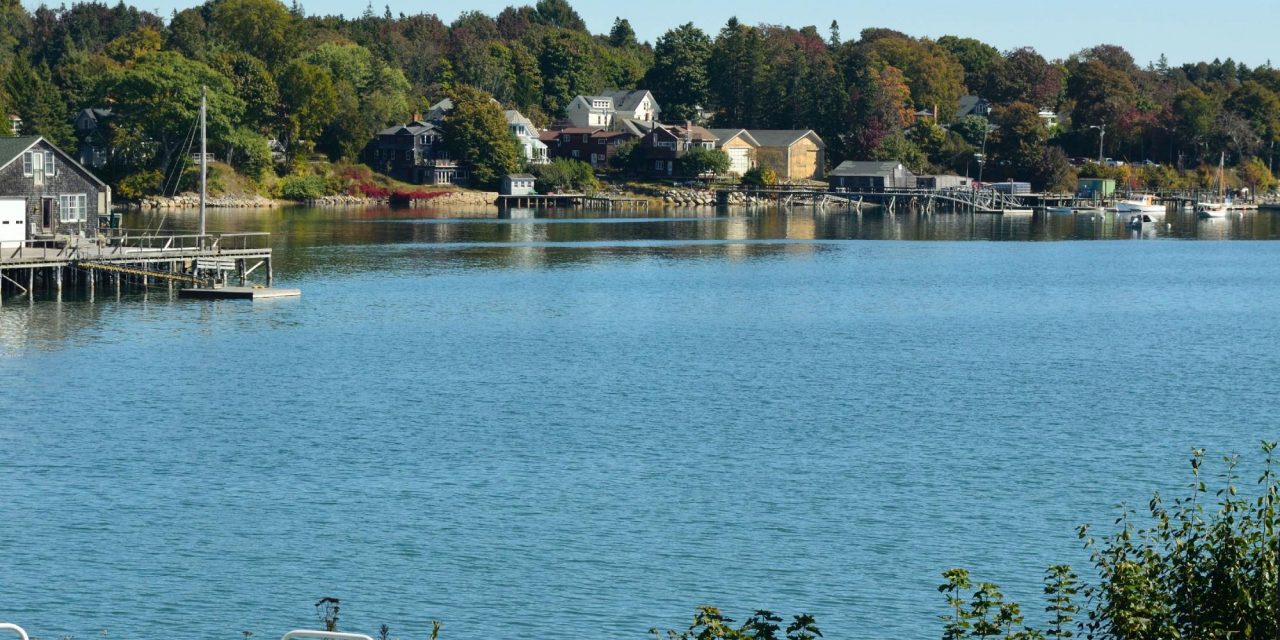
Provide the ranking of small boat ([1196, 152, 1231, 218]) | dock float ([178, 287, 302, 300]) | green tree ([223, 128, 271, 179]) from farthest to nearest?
small boat ([1196, 152, 1231, 218]), green tree ([223, 128, 271, 179]), dock float ([178, 287, 302, 300])

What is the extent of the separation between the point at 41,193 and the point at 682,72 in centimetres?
12629

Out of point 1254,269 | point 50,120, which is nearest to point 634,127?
point 50,120

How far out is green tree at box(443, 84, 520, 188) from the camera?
155 meters

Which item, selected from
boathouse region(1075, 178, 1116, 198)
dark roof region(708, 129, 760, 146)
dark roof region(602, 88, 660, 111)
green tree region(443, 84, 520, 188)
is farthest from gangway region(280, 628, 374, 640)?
dark roof region(602, 88, 660, 111)

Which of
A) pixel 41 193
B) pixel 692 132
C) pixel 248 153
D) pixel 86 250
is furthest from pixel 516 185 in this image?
pixel 86 250

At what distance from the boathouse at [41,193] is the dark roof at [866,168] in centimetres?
10690

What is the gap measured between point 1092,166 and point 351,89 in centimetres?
7776

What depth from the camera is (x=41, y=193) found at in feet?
222

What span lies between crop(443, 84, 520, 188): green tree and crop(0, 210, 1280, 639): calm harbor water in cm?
7964

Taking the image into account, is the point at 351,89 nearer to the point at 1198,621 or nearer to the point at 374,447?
the point at 374,447

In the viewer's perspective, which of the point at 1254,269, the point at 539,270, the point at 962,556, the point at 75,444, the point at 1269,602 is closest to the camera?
the point at 1269,602

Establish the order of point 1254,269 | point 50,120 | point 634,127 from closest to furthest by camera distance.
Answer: point 1254,269, point 50,120, point 634,127

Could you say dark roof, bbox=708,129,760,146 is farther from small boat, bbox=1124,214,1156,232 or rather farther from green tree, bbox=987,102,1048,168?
small boat, bbox=1124,214,1156,232

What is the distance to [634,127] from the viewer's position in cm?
17462
